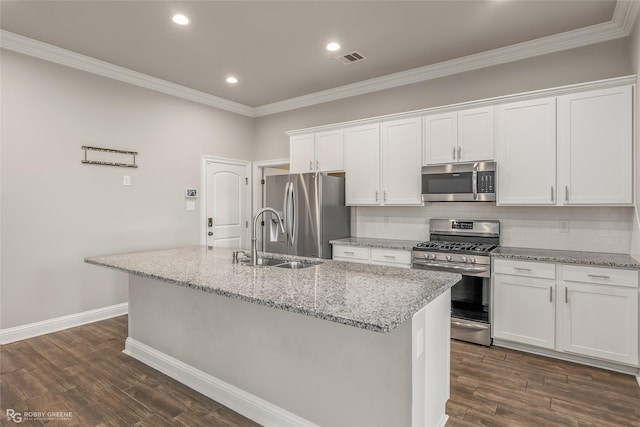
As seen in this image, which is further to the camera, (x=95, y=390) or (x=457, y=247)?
(x=457, y=247)

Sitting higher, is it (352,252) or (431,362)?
(352,252)

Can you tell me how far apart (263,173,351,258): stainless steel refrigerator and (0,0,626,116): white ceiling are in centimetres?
132

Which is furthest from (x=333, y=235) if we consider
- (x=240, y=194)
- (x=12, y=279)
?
(x=12, y=279)

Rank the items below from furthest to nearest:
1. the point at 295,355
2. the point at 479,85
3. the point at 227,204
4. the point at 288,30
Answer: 1. the point at 227,204
2. the point at 479,85
3. the point at 288,30
4. the point at 295,355

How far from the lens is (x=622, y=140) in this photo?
2.77 metres

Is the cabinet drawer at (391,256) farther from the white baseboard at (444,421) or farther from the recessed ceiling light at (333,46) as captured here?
the recessed ceiling light at (333,46)

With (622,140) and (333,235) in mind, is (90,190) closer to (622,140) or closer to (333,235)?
(333,235)

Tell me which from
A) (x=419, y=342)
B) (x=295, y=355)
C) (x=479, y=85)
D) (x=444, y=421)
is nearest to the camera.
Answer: (x=419, y=342)

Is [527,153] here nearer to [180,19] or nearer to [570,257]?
[570,257]

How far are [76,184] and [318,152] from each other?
2.75 metres

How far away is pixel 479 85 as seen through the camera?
370 centimetres

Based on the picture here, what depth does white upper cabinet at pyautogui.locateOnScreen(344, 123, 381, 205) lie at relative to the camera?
4066 mm

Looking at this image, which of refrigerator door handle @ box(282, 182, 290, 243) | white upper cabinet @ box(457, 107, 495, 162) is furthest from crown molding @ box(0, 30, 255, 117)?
white upper cabinet @ box(457, 107, 495, 162)

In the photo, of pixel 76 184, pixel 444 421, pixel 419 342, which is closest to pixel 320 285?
pixel 419 342
